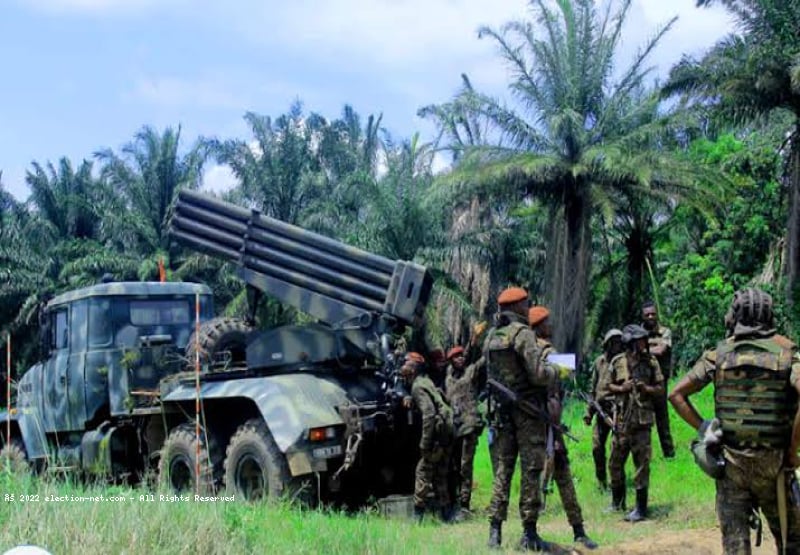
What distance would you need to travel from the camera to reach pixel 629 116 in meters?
21.2

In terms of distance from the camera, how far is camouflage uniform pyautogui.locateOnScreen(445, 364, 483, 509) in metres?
10.7

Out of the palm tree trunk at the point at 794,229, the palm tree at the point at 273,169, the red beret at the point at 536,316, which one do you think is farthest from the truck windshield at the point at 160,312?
the palm tree at the point at 273,169

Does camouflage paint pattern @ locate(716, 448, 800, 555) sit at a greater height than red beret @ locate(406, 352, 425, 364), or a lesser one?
lesser

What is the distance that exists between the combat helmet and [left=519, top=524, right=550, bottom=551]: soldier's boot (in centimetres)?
283

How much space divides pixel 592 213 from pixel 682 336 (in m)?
4.46

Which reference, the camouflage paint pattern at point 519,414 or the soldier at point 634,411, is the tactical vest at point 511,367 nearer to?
the camouflage paint pattern at point 519,414

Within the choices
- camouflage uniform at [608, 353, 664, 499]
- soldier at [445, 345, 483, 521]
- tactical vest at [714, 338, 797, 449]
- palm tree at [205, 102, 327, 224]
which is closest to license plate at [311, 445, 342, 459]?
soldier at [445, 345, 483, 521]

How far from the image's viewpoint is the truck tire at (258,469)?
9.37 meters

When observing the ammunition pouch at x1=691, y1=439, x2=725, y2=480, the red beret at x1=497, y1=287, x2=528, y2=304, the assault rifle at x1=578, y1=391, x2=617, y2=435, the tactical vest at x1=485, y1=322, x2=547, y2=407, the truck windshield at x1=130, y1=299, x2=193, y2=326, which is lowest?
the ammunition pouch at x1=691, y1=439, x2=725, y2=480

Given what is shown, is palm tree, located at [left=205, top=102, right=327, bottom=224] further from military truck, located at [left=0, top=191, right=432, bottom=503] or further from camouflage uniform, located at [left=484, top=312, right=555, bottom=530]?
camouflage uniform, located at [left=484, top=312, right=555, bottom=530]

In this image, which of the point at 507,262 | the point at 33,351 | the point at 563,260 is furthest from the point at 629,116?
the point at 33,351

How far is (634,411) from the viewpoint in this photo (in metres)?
9.86

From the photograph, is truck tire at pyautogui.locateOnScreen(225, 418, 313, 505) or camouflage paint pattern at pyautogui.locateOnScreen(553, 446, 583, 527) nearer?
camouflage paint pattern at pyautogui.locateOnScreen(553, 446, 583, 527)

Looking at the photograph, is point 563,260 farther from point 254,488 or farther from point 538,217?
point 254,488
